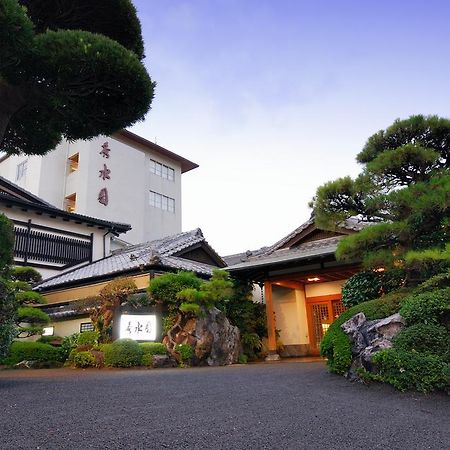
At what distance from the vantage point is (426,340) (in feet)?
16.3

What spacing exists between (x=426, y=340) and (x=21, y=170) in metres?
27.4

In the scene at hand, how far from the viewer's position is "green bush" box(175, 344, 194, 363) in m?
9.91

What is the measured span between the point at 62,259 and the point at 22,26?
43.7 feet

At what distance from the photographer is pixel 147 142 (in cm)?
2859

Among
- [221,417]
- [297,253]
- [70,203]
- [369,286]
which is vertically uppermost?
[70,203]

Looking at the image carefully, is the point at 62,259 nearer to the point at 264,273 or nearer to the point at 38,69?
the point at 264,273

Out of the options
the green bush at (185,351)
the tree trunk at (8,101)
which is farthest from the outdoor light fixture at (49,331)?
the tree trunk at (8,101)

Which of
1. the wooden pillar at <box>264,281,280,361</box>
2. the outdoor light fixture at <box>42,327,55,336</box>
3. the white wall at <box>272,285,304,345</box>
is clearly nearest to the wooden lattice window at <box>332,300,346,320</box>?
the white wall at <box>272,285,304,345</box>

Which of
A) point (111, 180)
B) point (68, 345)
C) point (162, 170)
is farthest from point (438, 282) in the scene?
point (162, 170)

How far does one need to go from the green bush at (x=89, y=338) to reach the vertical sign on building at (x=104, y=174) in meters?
15.4

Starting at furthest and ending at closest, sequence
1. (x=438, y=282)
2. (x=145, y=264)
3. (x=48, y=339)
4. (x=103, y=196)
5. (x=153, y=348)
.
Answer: (x=103, y=196), (x=48, y=339), (x=145, y=264), (x=153, y=348), (x=438, y=282)

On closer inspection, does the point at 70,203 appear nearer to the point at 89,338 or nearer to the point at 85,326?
the point at 85,326

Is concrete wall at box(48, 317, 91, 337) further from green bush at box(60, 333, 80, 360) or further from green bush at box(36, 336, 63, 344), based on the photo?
green bush at box(60, 333, 80, 360)

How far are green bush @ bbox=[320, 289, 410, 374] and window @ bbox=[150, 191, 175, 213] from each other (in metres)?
23.8
